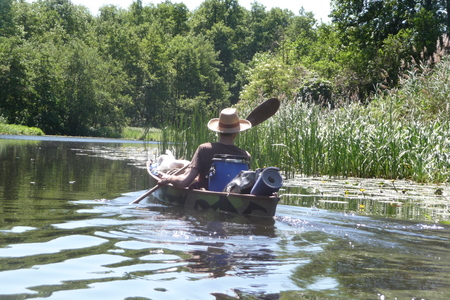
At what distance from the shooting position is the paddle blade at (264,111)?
8805 millimetres

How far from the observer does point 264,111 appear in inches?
352

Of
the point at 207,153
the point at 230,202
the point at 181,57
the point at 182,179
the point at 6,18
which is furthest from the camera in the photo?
the point at 181,57

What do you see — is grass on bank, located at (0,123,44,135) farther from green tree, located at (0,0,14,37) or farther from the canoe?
the canoe

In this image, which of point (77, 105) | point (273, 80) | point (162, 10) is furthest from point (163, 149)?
point (162, 10)

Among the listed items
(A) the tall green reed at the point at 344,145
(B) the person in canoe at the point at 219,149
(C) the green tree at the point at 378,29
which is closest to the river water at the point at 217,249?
(B) the person in canoe at the point at 219,149

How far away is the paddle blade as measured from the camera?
8805 mm

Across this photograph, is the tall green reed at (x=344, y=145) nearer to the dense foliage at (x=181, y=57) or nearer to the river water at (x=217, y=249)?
the dense foliage at (x=181, y=57)

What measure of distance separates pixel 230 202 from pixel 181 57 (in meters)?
62.3

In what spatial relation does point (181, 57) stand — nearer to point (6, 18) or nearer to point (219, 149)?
point (6, 18)

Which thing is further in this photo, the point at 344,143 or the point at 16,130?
the point at 16,130

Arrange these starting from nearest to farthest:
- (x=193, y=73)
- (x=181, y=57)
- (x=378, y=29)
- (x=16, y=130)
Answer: (x=378, y=29)
(x=16, y=130)
(x=181, y=57)
(x=193, y=73)

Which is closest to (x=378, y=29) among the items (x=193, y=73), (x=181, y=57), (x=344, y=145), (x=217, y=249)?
(x=344, y=145)

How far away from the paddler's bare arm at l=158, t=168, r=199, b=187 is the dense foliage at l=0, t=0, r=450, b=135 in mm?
3857

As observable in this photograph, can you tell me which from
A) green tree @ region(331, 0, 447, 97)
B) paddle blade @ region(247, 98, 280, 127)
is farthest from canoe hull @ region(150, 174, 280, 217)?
green tree @ region(331, 0, 447, 97)
